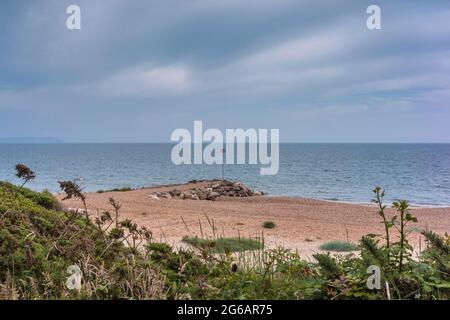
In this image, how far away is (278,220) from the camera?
1747 cm

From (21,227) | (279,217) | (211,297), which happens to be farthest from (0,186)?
(279,217)

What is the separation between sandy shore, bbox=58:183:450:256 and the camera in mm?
13297

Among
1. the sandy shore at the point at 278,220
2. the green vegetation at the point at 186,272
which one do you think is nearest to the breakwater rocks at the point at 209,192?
the sandy shore at the point at 278,220

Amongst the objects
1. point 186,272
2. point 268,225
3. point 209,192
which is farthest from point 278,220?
point 186,272

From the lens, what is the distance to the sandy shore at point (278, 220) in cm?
1330

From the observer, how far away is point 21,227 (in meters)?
3.53

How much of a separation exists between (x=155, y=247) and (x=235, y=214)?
52.3 ft

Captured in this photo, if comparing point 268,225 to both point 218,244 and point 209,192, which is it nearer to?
point 218,244

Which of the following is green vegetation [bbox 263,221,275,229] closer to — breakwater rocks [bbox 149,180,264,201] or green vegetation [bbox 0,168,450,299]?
green vegetation [bbox 0,168,450,299]

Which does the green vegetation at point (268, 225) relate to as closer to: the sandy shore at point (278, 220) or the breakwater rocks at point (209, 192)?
the sandy shore at point (278, 220)

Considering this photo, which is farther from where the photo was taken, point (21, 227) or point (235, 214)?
point (235, 214)
